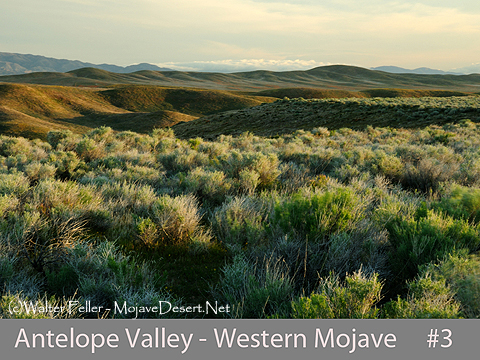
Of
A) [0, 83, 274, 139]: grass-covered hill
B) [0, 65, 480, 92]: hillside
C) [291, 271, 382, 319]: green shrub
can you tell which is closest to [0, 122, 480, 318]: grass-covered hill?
[291, 271, 382, 319]: green shrub

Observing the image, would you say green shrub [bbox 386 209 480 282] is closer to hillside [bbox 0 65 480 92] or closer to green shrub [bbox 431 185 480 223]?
green shrub [bbox 431 185 480 223]

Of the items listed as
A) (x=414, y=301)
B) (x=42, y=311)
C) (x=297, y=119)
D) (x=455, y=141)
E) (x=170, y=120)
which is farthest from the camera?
(x=170, y=120)

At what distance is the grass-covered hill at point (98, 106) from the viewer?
37.7 meters

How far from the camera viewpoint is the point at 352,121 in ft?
84.1

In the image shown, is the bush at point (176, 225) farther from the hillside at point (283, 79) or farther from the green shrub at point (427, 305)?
the hillside at point (283, 79)

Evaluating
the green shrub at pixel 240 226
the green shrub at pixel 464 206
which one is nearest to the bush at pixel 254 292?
the green shrub at pixel 240 226

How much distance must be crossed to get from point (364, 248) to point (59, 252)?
315 centimetres

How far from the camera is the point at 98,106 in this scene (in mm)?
63375

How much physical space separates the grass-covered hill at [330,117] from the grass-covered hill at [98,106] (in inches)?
595

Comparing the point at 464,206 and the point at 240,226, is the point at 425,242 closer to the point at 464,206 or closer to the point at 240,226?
the point at 464,206

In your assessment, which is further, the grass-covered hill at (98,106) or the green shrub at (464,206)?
the grass-covered hill at (98,106)

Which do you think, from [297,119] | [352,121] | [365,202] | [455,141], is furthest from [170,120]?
[365,202]

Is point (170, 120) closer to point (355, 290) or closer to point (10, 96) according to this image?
point (10, 96)

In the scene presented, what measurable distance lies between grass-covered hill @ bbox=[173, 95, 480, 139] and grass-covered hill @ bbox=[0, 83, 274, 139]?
1512 cm
